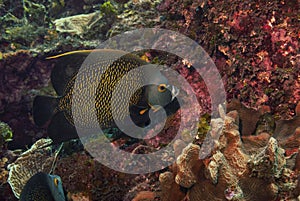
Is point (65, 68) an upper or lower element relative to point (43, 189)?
upper

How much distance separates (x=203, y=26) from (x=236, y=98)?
0.95 meters

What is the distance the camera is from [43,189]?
225 cm

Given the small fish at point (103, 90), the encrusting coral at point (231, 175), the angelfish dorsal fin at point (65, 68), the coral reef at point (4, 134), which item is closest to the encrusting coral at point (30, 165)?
the coral reef at point (4, 134)

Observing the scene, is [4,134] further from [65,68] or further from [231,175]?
[231,175]

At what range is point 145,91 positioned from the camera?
7.80 feet

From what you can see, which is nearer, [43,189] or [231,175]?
[231,175]

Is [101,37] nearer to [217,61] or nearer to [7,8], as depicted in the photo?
[217,61]

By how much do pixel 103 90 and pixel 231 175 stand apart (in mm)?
1225

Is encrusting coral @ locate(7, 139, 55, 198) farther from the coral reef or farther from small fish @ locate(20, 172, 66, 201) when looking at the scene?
small fish @ locate(20, 172, 66, 201)

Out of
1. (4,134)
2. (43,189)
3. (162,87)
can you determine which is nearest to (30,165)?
(4,134)

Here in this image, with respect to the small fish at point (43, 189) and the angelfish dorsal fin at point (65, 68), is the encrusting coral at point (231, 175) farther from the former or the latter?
the angelfish dorsal fin at point (65, 68)

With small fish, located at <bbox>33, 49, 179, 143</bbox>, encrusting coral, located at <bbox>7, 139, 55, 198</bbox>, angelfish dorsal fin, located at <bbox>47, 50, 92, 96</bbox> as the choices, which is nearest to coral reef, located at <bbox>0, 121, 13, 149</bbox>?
encrusting coral, located at <bbox>7, 139, 55, 198</bbox>

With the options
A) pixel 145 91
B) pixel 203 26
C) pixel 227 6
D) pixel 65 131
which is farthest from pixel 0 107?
pixel 227 6

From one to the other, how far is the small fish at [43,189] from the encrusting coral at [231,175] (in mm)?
850
